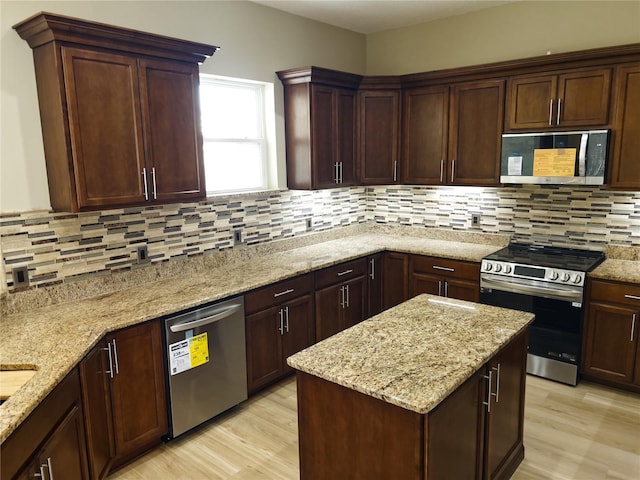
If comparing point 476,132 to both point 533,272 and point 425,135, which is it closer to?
point 425,135

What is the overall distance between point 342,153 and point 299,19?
1.21 m

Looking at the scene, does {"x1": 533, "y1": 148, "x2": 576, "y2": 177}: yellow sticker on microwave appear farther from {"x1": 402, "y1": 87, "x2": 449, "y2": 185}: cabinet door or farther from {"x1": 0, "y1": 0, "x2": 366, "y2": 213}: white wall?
{"x1": 0, "y1": 0, "x2": 366, "y2": 213}: white wall

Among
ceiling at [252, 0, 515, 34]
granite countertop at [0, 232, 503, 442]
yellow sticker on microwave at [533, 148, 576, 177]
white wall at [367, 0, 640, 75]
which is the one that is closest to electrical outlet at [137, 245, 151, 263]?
granite countertop at [0, 232, 503, 442]

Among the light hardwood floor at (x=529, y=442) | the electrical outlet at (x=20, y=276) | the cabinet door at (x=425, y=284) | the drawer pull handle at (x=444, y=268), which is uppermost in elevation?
the electrical outlet at (x=20, y=276)

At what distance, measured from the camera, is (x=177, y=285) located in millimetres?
3143

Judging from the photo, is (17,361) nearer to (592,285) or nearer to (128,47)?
(128,47)

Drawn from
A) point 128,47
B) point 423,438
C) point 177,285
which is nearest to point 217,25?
point 128,47

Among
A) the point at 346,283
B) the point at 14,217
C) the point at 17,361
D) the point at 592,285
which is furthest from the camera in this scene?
the point at 346,283

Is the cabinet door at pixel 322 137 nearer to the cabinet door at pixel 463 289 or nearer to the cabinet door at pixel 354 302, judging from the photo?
the cabinet door at pixel 354 302

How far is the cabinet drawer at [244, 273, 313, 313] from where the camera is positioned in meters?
3.20

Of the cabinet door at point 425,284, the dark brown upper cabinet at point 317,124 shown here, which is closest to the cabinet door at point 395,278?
the cabinet door at point 425,284

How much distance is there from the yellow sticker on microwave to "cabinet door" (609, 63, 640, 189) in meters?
0.27

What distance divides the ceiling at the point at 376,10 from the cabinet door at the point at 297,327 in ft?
7.72

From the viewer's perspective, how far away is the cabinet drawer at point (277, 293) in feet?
10.5
